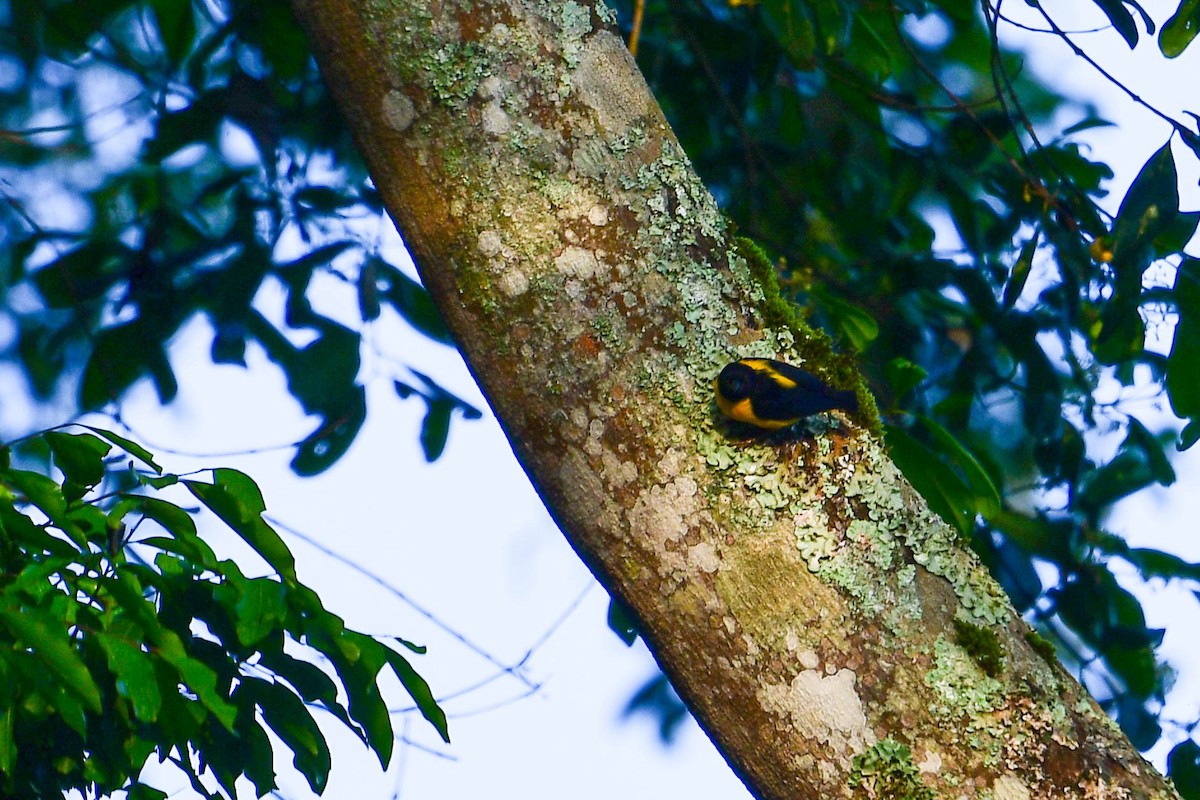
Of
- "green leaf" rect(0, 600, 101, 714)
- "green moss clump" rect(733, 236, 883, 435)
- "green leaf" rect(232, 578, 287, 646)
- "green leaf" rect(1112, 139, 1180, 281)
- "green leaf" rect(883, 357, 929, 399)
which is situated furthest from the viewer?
"green leaf" rect(883, 357, 929, 399)

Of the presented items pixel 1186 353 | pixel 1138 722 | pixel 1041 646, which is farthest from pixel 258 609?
pixel 1138 722

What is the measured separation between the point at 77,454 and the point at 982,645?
3.25 feet

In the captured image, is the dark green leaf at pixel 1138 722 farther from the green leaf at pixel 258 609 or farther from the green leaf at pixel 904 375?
the green leaf at pixel 258 609

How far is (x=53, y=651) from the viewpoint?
96 centimetres

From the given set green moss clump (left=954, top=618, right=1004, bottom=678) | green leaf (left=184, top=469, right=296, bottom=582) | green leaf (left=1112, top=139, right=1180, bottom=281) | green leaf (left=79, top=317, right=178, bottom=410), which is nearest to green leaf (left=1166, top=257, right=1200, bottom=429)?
green leaf (left=1112, top=139, right=1180, bottom=281)

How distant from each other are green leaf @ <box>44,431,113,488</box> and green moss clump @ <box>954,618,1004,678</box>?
940 millimetres

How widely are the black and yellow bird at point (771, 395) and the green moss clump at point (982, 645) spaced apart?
269 millimetres

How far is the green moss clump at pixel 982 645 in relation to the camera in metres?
1.22

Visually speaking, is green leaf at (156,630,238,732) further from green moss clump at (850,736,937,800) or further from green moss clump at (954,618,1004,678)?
green moss clump at (954,618,1004,678)

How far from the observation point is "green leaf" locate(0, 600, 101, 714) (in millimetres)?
962

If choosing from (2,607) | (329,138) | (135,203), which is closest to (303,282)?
(329,138)

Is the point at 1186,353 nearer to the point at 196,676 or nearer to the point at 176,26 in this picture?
the point at 196,676

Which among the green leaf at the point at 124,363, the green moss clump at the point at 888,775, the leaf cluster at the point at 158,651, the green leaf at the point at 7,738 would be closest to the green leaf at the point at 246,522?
the leaf cluster at the point at 158,651

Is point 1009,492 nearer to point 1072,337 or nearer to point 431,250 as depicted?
point 1072,337
